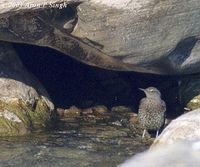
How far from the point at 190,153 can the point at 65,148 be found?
587 cm

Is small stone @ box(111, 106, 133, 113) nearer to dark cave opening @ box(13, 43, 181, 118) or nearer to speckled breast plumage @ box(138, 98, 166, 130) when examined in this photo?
dark cave opening @ box(13, 43, 181, 118)

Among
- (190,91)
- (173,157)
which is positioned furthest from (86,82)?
(173,157)

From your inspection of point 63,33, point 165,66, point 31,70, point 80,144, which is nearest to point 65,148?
point 80,144

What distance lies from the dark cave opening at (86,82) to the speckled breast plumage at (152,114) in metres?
1.54

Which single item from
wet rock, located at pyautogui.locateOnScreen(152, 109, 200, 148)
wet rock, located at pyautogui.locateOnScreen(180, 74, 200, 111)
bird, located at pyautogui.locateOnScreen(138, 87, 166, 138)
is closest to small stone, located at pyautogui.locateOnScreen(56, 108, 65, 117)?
bird, located at pyautogui.locateOnScreen(138, 87, 166, 138)

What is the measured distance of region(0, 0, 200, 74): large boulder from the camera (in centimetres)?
838

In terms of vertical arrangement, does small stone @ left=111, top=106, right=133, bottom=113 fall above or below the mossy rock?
above

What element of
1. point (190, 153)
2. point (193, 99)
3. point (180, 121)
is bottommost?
point (190, 153)

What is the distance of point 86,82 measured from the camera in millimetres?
12281

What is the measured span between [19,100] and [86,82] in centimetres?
258

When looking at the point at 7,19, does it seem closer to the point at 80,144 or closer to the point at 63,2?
the point at 63,2

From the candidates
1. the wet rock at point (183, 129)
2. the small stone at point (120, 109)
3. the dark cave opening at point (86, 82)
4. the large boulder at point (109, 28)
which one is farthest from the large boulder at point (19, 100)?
the wet rock at point (183, 129)

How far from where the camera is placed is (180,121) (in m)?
7.38

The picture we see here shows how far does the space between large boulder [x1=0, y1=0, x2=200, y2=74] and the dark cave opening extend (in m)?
2.14
